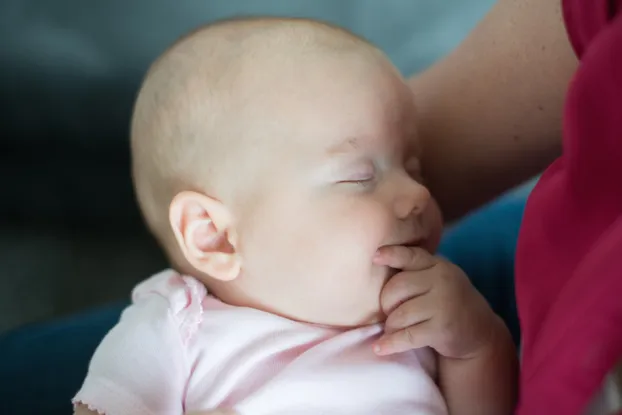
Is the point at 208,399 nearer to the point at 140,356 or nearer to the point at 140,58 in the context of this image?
the point at 140,356

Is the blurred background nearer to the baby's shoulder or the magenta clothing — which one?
the baby's shoulder

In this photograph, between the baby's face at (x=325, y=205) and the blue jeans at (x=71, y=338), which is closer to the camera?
the baby's face at (x=325, y=205)

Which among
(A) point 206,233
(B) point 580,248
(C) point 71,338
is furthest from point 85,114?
(B) point 580,248

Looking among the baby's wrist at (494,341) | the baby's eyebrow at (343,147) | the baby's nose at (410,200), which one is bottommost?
the baby's wrist at (494,341)

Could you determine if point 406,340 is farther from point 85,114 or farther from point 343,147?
point 85,114

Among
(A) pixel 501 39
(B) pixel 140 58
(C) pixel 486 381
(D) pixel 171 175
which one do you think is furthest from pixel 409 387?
(B) pixel 140 58

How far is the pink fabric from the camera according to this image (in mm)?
618

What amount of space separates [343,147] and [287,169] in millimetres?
56

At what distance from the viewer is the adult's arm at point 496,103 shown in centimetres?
76

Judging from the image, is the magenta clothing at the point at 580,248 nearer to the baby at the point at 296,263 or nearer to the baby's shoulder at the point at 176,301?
the baby at the point at 296,263

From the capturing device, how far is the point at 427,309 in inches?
24.7

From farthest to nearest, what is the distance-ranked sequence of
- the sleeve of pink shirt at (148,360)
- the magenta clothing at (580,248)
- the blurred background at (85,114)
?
the blurred background at (85,114), the sleeve of pink shirt at (148,360), the magenta clothing at (580,248)

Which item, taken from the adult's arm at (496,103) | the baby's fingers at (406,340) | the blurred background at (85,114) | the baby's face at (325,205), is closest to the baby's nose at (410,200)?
the baby's face at (325,205)

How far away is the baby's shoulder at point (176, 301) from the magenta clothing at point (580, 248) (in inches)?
12.1
